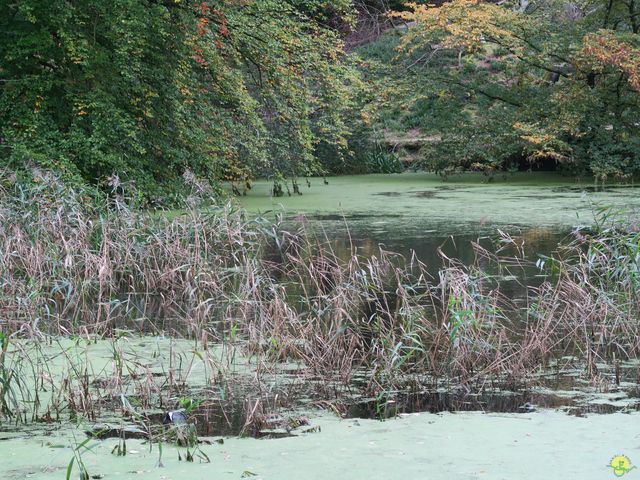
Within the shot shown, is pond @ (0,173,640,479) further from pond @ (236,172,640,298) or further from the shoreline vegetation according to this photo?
pond @ (236,172,640,298)

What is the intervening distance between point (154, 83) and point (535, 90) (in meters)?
7.93

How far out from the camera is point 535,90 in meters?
16.8

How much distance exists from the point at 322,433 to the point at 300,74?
8.82 metres

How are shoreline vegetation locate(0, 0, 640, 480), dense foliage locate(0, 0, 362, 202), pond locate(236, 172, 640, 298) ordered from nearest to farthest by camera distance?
shoreline vegetation locate(0, 0, 640, 480) < pond locate(236, 172, 640, 298) < dense foliage locate(0, 0, 362, 202)

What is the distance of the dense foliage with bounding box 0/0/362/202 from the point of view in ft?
33.3

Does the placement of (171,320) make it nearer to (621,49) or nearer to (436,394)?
(436,394)

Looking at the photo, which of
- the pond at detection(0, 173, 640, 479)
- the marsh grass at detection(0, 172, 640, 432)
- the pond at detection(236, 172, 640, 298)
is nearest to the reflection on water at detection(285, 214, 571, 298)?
the pond at detection(236, 172, 640, 298)

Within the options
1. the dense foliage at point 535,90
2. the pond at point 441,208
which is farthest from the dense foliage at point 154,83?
the dense foliage at point 535,90

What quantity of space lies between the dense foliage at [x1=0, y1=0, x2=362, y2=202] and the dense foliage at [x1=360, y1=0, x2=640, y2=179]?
429 centimetres

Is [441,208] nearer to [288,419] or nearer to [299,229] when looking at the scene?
[299,229]

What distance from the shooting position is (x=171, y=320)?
20.3 ft

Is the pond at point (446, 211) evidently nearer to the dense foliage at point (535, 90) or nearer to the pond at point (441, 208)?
the pond at point (441, 208)

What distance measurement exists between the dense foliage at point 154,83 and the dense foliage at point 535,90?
169 inches

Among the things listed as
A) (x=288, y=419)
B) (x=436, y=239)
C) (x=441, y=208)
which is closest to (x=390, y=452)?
(x=288, y=419)
